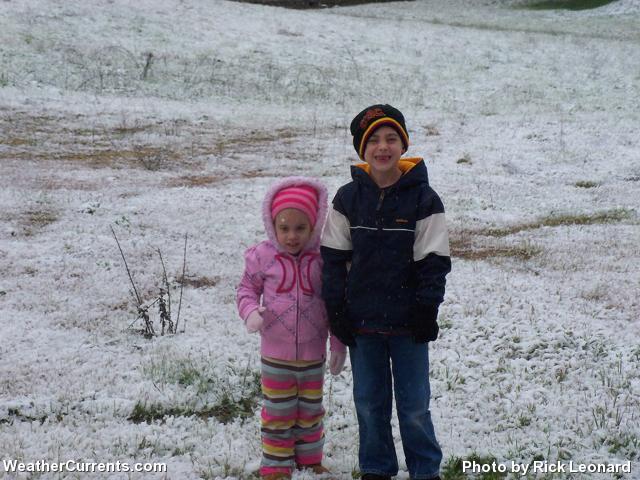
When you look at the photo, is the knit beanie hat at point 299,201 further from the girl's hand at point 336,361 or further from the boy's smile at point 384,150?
the girl's hand at point 336,361

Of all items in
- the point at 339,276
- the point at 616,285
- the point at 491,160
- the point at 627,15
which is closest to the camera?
the point at 339,276

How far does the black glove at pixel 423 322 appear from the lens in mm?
4363

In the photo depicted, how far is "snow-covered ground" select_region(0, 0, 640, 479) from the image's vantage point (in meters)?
5.97

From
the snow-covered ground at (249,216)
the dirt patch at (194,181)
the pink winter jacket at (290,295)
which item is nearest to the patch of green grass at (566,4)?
the snow-covered ground at (249,216)

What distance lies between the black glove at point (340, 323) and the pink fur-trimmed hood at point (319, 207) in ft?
1.76

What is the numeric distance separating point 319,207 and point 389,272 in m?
0.75

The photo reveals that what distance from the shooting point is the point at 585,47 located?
34.8 m

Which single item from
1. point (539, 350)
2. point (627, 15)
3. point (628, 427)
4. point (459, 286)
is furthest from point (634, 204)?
point (627, 15)

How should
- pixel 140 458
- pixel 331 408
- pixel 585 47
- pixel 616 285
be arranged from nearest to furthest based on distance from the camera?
pixel 140 458
pixel 331 408
pixel 616 285
pixel 585 47

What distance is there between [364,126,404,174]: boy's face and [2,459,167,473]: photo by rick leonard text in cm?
302

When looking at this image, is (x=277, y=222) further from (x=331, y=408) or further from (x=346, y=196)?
(x=331, y=408)

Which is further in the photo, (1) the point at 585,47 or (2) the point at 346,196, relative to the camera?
(1) the point at 585,47

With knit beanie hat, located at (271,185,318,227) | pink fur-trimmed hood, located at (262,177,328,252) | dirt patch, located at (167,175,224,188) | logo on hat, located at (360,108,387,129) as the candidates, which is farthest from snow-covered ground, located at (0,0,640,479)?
logo on hat, located at (360,108,387,129)

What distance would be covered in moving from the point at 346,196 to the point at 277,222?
21.2 inches
